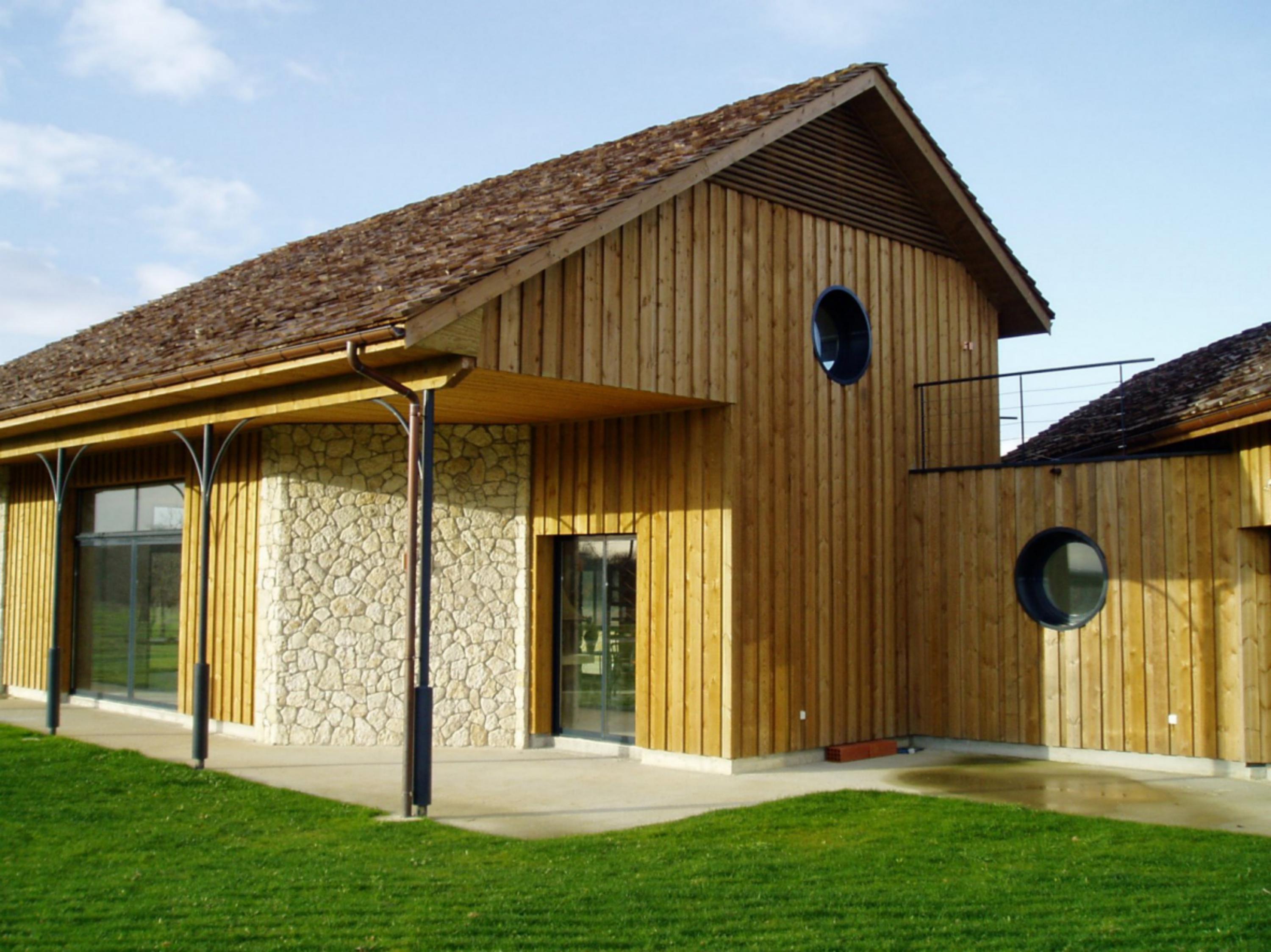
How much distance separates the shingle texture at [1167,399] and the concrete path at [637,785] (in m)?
3.31

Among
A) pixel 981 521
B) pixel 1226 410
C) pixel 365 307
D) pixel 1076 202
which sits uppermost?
pixel 1076 202

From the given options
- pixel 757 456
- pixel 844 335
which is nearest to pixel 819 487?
pixel 757 456

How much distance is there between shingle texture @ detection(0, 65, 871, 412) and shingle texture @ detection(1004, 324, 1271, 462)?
4544 mm

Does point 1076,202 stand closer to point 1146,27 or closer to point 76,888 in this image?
point 1146,27

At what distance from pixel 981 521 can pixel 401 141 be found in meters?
6.88

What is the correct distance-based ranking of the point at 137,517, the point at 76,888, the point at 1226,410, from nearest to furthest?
the point at 76,888 < the point at 1226,410 < the point at 137,517

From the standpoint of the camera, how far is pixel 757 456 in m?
11.5

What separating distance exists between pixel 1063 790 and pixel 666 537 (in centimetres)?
399

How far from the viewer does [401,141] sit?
12.4 meters

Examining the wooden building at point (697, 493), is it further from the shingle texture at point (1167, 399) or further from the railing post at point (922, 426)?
the shingle texture at point (1167, 399)

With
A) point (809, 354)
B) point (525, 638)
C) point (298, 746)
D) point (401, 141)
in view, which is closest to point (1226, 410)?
point (809, 354)

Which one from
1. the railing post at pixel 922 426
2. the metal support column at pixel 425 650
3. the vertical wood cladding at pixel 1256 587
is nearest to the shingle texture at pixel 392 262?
the metal support column at pixel 425 650

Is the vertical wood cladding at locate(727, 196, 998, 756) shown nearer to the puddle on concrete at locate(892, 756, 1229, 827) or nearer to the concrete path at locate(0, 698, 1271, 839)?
the concrete path at locate(0, 698, 1271, 839)

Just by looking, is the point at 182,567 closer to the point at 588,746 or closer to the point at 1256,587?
the point at 588,746
